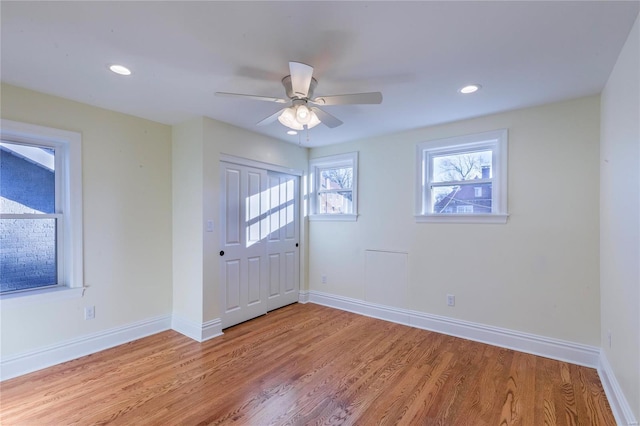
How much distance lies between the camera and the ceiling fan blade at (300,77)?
5.76 ft

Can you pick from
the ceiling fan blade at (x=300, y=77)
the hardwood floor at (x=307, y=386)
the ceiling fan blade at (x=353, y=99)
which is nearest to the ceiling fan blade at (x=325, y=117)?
the ceiling fan blade at (x=353, y=99)

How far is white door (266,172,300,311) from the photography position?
13.6ft

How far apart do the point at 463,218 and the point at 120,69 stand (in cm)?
346

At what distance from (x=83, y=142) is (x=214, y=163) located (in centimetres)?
120

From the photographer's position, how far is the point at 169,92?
8.46 feet

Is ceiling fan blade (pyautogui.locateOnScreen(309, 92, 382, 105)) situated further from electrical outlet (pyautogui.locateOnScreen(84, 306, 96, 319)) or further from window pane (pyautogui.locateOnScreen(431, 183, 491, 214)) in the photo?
electrical outlet (pyautogui.locateOnScreen(84, 306, 96, 319))

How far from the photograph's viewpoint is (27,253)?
2.64 m

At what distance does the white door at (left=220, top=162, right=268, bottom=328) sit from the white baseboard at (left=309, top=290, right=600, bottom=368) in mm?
1248

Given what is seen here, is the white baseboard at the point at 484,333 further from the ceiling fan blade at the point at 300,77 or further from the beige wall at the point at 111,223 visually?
the ceiling fan blade at the point at 300,77

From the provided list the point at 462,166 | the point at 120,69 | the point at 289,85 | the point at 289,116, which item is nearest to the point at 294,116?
the point at 289,116

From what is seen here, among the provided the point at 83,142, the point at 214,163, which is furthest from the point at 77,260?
the point at 214,163

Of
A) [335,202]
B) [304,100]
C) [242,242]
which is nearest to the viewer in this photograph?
[304,100]

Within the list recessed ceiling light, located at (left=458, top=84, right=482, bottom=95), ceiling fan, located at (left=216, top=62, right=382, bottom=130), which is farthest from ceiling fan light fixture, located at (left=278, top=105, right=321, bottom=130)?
recessed ceiling light, located at (left=458, top=84, right=482, bottom=95)

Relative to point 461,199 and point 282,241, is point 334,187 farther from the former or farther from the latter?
point 461,199
